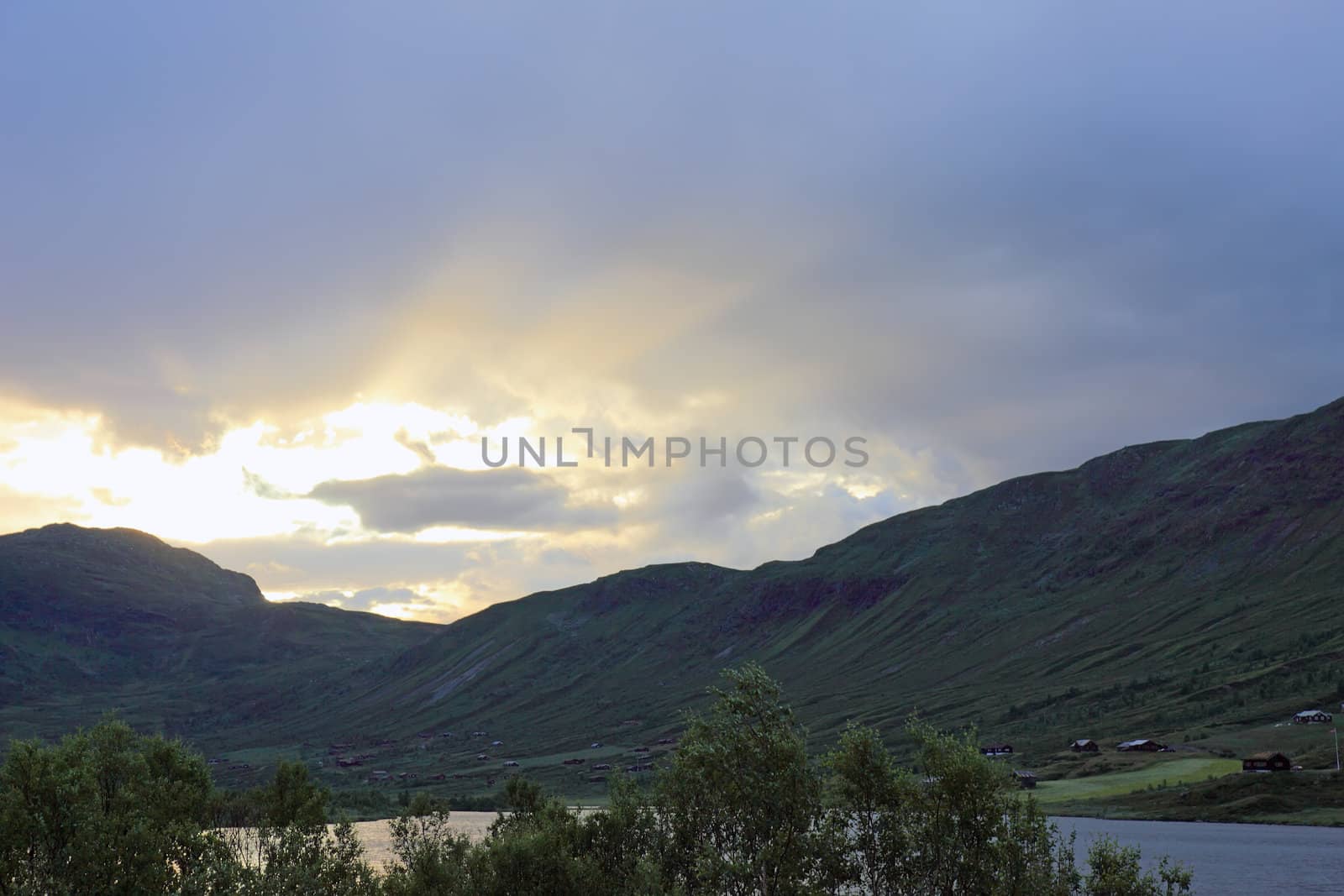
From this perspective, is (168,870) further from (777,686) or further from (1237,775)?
(1237,775)

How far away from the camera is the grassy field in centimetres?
18750

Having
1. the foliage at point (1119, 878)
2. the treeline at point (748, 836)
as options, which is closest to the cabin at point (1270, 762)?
the treeline at point (748, 836)

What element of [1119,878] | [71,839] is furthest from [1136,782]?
[71,839]

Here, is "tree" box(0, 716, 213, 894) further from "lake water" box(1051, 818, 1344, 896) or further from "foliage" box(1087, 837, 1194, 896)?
"lake water" box(1051, 818, 1344, 896)

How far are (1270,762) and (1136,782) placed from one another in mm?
23351

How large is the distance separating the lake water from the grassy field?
14557 millimetres

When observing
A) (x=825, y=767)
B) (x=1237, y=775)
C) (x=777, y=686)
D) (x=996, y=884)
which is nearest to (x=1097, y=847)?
(x=996, y=884)

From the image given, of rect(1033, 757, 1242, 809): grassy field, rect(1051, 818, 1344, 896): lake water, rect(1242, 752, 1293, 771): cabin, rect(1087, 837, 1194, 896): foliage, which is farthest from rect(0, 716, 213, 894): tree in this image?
rect(1242, 752, 1293, 771): cabin

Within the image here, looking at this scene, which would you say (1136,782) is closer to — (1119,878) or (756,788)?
(1119,878)

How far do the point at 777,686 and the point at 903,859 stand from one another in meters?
12.8

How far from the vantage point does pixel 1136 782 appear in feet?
633

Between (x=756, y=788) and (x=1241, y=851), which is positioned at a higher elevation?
(x=756, y=788)

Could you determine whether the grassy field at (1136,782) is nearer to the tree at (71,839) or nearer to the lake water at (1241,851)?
the lake water at (1241,851)

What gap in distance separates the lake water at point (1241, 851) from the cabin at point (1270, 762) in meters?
22.4
